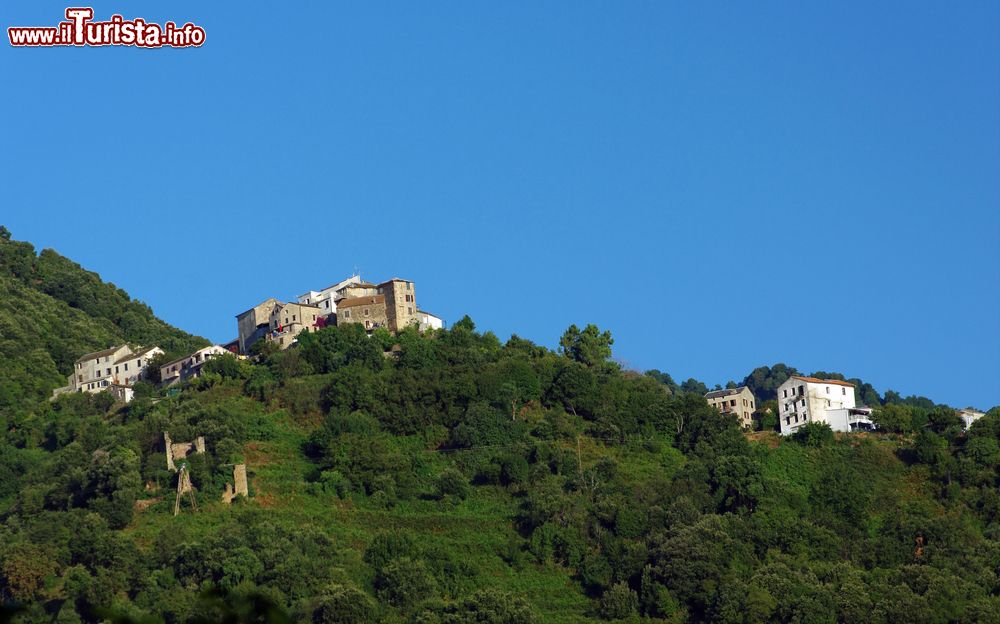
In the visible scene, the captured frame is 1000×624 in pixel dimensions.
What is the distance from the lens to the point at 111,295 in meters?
108

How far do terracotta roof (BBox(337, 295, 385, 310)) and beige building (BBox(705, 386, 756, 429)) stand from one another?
18724mm

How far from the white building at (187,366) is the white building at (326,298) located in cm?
670

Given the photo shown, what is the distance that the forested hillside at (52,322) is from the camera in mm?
86062

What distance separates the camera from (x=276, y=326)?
82.9 meters

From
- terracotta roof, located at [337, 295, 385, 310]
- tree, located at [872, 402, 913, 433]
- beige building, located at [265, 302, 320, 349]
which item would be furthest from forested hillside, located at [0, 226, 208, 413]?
tree, located at [872, 402, 913, 433]

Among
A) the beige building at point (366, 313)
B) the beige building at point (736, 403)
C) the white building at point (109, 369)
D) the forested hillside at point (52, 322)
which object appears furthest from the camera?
the forested hillside at point (52, 322)

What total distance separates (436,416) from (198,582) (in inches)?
747

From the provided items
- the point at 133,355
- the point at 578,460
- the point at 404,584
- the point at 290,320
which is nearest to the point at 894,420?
the point at 578,460

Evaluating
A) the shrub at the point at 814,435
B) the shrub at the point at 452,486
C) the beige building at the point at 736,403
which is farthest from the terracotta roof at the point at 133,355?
the shrub at the point at 814,435

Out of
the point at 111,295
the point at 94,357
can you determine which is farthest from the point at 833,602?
the point at 111,295

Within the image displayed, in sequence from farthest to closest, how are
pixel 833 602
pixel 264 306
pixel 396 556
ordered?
1. pixel 264 306
2. pixel 396 556
3. pixel 833 602

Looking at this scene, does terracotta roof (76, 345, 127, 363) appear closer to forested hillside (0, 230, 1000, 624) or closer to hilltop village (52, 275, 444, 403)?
hilltop village (52, 275, 444, 403)

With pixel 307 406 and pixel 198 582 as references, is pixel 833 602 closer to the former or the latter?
pixel 198 582

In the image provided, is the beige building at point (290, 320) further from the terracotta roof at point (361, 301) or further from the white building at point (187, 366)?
the white building at point (187, 366)
